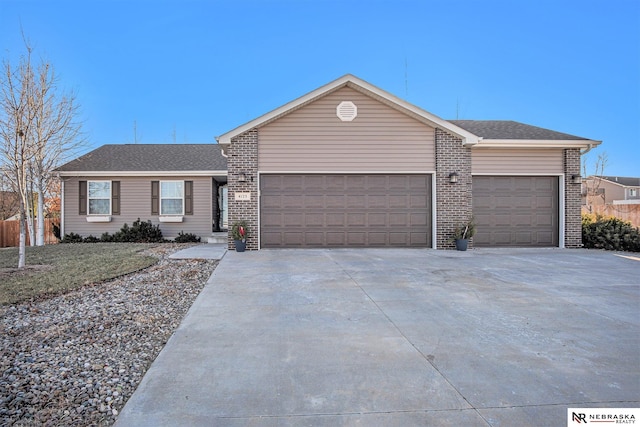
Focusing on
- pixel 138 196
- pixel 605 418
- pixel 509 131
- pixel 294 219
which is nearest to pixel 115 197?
pixel 138 196

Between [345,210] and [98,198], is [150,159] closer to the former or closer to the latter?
[98,198]

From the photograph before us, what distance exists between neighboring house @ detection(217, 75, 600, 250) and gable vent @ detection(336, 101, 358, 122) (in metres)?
0.03

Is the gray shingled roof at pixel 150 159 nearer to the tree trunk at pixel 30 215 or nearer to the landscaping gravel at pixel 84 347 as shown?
the tree trunk at pixel 30 215

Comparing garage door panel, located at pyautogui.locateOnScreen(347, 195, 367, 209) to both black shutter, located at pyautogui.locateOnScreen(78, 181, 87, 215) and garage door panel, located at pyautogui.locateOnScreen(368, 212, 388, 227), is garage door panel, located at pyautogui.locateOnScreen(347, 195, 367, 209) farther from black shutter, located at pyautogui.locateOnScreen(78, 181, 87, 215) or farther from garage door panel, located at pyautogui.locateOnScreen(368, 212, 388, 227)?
black shutter, located at pyautogui.locateOnScreen(78, 181, 87, 215)

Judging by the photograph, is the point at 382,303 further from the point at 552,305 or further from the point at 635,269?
the point at 635,269

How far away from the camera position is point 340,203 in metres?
10.4

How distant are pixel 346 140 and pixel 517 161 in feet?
17.8

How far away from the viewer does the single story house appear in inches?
400

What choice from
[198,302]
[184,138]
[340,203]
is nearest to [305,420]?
[198,302]

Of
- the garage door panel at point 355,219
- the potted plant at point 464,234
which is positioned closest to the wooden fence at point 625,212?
the potted plant at point 464,234

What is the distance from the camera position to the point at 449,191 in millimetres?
10414

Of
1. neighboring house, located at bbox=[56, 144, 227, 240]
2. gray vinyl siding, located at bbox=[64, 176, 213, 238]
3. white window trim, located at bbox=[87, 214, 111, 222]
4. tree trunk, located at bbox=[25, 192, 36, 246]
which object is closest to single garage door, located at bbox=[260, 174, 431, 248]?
neighboring house, located at bbox=[56, 144, 227, 240]

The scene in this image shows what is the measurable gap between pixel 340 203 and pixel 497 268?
4.60 meters

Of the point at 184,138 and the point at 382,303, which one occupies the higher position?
the point at 184,138
